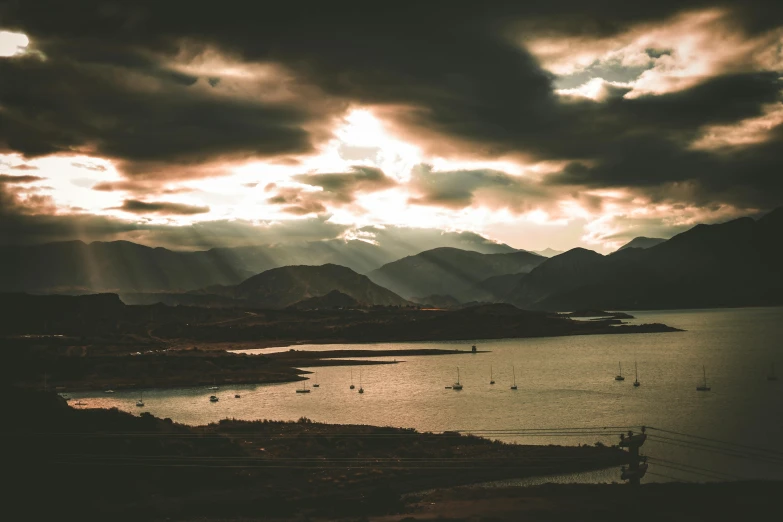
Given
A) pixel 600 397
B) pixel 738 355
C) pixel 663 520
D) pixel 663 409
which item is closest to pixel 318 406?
pixel 600 397

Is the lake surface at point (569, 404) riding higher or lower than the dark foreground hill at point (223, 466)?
lower

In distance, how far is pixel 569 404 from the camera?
324 ft

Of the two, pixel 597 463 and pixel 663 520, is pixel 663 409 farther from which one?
pixel 663 520

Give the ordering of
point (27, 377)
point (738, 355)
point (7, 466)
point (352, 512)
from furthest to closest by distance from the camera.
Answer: point (738, 355) < point (27, 377) < point (7, 466) < point (352, 512)

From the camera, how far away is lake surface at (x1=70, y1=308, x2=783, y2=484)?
66.8 metres

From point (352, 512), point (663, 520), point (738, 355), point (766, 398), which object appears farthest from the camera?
point (738, 355)

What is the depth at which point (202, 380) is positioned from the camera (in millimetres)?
150875

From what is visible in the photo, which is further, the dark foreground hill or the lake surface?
the lake surface

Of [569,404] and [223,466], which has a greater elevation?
[223,466]

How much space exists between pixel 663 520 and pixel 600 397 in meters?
68.6

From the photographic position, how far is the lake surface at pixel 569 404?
66.8 meters

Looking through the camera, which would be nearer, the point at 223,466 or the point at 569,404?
the point at 223,466

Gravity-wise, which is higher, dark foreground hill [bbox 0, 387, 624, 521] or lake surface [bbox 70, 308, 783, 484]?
dark foreground hill [bbox 0, 387, 624, 521]

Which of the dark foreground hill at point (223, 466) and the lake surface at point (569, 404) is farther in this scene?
the lake surface at point (569, 404)
